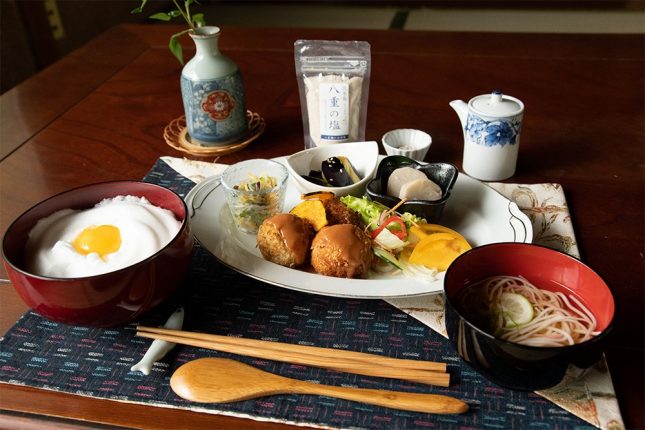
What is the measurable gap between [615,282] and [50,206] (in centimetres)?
→ 92

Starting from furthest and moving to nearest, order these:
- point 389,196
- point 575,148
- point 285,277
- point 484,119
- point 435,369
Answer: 1. point 575,148
2. point 484,119
3. point 389,196
4. point 285,277
5. point 435,369

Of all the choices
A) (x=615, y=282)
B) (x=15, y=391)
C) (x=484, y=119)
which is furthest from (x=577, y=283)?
(x=15, y=391)

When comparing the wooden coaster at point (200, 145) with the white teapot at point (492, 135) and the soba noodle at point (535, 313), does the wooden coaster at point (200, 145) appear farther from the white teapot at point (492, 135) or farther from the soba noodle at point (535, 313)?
the soba noodle at point (535, 313)

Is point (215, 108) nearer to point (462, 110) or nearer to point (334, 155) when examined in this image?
point (334, 155)

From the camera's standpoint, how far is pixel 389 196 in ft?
3.51

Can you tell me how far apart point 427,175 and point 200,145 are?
0.59 m

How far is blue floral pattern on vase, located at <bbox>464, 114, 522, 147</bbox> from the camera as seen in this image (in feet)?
3.90

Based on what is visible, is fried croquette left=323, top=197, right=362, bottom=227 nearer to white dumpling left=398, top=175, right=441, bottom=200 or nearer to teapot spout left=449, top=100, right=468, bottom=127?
white dumpling left=398, top=175, right=441, bottom=200

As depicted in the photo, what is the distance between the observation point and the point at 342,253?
35.5 inches

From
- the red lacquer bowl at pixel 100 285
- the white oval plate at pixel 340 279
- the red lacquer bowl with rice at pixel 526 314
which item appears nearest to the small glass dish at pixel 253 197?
the white oval plate at pixel 340 279

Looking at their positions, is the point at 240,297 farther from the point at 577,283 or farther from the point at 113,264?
the point at 577,283

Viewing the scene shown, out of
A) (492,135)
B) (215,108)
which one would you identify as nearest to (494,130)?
(492,135)

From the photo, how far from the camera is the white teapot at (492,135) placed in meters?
1.19

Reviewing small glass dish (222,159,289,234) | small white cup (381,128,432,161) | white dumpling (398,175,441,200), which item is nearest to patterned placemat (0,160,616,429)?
small glass dish (222,159,289,234)
